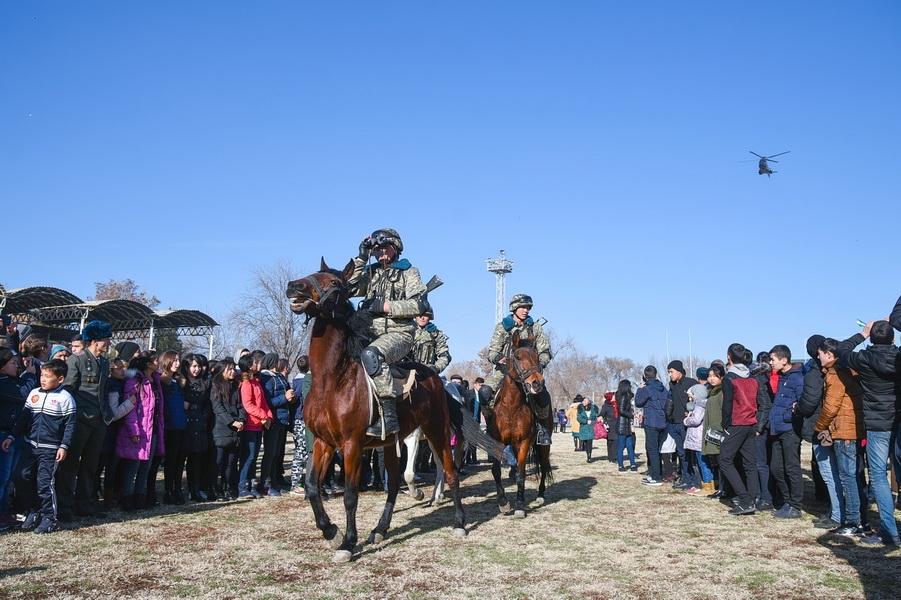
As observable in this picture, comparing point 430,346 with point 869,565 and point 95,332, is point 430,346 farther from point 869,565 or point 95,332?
point 869,565

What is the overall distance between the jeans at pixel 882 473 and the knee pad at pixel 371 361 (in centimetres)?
559

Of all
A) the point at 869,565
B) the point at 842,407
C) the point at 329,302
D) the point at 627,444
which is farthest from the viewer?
the point at 627,444

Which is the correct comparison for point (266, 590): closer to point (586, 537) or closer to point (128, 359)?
point (586, 537)

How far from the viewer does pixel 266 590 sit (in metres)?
5.71

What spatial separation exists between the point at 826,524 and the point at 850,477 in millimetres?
1251

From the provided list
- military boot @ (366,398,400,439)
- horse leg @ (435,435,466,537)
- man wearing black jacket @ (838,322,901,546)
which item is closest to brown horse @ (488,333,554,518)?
horse leg @ (435,435,466,537)

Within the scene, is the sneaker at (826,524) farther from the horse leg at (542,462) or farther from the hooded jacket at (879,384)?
the horse leg at (542,462)

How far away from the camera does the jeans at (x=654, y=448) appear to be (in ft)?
47.3

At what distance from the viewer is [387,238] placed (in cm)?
824

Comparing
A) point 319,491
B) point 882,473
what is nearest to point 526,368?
point 319,491

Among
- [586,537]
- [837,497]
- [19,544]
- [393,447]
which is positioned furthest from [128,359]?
[837,497]

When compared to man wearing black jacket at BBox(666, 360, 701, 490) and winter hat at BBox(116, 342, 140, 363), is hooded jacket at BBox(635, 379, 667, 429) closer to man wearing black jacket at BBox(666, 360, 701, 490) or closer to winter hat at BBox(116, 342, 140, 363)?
man wearing black jacket at BBox(666, 360, 701, 490)

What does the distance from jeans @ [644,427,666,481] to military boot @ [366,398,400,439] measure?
8.45m

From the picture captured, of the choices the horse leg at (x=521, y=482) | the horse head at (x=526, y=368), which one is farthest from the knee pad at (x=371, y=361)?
the horse leg at (x=521, y=482)
